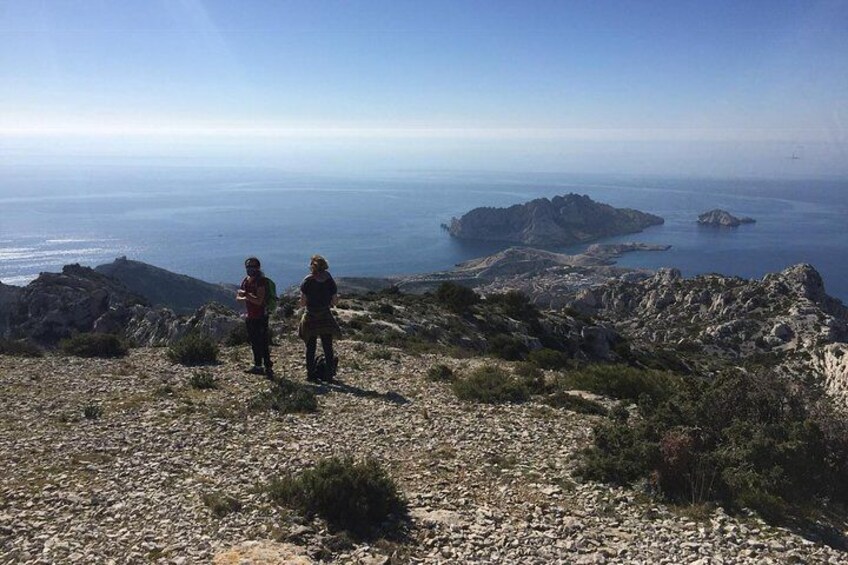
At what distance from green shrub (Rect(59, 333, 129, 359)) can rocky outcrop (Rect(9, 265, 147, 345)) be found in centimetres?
2652

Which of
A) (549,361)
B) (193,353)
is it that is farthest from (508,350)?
(193,353)

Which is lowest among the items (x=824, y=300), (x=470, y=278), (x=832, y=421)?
(x=470, y=278)

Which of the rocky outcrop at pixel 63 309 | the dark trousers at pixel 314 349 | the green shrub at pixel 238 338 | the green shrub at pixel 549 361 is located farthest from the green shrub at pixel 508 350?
the rocky outcrop at pixel 63 309

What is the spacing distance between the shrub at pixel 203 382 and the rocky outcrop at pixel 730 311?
56115 mm

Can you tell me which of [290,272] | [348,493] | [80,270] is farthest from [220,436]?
[290,272]

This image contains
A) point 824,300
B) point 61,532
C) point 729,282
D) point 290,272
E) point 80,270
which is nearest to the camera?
point 61,532

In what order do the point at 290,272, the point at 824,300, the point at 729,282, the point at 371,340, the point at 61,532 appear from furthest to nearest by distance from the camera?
the point at 290,272
the point at 729,282
the point at 824,300
the point at 371,340
the point at 61,532

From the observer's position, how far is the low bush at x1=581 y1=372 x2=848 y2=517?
7961 millimetres

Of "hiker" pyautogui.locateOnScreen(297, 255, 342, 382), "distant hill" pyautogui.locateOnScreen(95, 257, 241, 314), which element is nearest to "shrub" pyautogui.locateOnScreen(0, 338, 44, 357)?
"hiker" pyautogui.locateOnScreen(297, 255, 342, 382)

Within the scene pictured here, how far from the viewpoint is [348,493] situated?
7.55m

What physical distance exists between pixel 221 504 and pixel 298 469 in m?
1.61

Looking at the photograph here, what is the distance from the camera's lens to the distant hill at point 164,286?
328 feet

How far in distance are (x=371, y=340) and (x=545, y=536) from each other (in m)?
16.0

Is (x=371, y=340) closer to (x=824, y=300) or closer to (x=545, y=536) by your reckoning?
(x=545, y=536)
